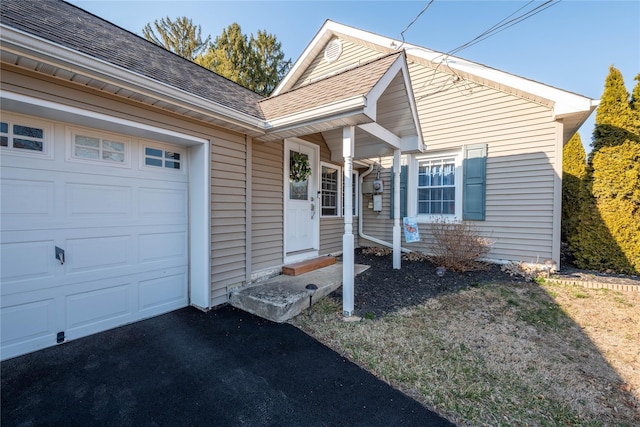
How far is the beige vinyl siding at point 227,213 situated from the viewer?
12.0ft

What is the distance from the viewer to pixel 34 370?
229cm

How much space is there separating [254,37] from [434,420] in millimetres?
16338

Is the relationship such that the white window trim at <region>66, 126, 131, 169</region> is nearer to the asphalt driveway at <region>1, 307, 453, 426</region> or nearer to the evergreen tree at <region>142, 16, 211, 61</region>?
the asphalt driveway at <region>1, 307, 453, 426</region>

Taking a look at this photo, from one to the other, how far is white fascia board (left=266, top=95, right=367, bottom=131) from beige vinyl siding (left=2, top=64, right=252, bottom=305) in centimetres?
67

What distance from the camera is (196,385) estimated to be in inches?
86.2

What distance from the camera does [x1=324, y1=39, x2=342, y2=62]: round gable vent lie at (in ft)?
24.8

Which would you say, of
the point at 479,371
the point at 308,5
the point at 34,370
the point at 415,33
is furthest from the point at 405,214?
the point at 34,370

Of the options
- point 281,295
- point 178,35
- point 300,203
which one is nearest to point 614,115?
point 300,203

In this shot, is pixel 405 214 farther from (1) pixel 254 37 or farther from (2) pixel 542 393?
(1) pixel 254 37

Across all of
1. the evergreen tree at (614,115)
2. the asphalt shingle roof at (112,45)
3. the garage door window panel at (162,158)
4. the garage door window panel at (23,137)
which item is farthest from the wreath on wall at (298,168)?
the evergreen tree at (614,115)

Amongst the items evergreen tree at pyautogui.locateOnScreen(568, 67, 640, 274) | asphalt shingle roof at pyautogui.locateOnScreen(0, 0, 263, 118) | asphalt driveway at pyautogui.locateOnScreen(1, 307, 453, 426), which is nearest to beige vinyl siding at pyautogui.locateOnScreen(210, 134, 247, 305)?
asphalt shingle roof at pyautogui.locateOnScreen(0, 0, 263, 118)

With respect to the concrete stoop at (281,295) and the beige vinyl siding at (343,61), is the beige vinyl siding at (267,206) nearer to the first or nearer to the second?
the concrete stoop at (281,295)

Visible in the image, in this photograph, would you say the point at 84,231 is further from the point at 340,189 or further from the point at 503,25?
the point at 503,25

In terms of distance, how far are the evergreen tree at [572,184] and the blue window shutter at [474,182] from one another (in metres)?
1.99
